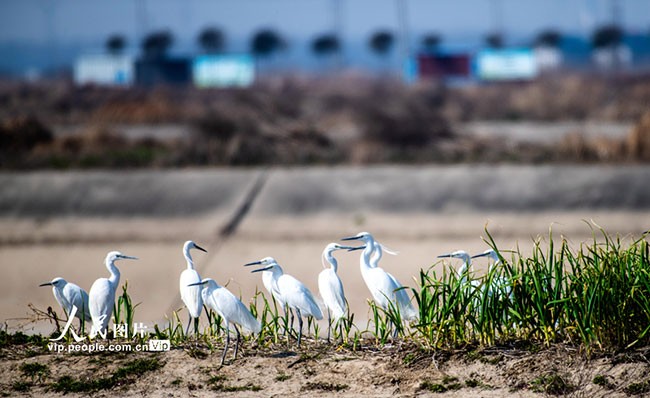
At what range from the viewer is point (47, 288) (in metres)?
14.4

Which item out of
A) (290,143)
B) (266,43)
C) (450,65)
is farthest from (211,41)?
(290,143)

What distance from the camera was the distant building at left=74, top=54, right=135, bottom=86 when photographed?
6662cm

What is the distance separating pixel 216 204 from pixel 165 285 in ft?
11.3

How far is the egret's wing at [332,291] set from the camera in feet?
23.8

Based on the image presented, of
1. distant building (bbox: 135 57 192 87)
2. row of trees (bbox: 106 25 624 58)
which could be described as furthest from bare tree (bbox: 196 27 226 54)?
distant building (bbox: 135 57 192 87)

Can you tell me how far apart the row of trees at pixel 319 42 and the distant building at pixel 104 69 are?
6333 mm

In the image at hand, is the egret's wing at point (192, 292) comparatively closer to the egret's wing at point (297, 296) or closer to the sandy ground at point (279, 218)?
the egret's wing at point (297, 296)

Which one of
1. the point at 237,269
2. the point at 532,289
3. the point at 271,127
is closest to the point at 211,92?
the point at 271,127

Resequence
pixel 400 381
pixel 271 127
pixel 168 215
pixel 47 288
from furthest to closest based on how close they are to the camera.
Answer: pixel 271 127 → pixel 168 215 → pixel 47 288 → pixel 400 381

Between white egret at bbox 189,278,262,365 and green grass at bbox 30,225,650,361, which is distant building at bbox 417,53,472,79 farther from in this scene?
white egret at bbox 189,278,262,365

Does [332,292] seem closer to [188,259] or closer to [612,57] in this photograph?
[188,259]

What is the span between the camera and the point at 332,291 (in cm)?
729

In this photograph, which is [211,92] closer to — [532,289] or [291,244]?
[291,244]

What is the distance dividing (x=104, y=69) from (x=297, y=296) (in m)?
66.1
